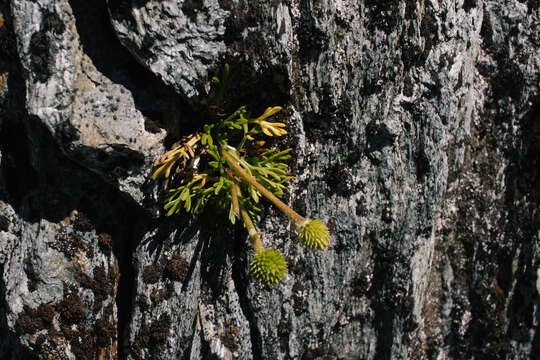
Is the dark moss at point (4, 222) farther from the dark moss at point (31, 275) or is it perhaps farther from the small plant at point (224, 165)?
the small plant at point (224, 165)

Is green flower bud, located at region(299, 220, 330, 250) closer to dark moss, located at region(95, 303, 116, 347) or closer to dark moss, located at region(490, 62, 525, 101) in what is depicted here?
dark moss, located at region(95, 303, 116, 347)

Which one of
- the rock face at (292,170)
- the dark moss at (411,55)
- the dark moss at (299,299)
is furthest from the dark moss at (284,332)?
the dark moss at (411,55)

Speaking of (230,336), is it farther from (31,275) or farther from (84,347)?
(31,275)

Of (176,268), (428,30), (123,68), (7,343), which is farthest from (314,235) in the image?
(7,343)

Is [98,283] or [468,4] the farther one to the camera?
[468,4]

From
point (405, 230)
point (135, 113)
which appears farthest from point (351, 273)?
point (135, 113)
